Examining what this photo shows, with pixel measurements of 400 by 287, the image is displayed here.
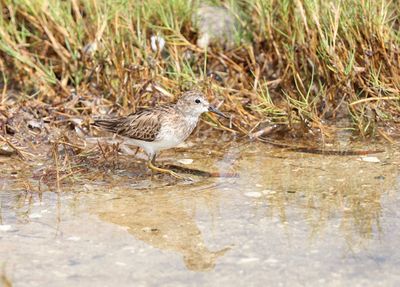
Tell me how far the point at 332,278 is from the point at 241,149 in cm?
289

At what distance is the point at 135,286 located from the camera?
16.3ft

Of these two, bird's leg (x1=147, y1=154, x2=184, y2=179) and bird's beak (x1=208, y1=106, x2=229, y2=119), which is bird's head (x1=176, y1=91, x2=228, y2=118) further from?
bird's leg (x1=147, y1=154, x2=184, y2=179)

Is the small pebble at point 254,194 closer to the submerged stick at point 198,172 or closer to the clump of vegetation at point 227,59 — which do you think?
the submerged stick at point 198,172

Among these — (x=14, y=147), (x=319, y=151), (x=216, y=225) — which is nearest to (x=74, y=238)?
(x=216, y=225)

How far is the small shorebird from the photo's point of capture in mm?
7238

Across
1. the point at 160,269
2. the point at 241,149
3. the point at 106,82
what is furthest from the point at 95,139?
the point at 160,269

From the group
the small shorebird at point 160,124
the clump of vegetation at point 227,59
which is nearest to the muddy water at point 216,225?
the small shorebird at point 160,124

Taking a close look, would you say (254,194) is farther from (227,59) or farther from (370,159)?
(227,59)

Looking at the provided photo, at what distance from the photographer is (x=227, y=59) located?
8.58 metres

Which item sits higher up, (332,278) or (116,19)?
(116,19)

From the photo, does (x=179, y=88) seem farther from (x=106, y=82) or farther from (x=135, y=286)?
(x=135, y=286)

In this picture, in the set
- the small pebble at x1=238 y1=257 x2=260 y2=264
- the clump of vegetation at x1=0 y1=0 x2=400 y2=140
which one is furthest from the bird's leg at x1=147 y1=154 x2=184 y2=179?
the small pebble at x1=238 y1=257 x2=260 y2=264

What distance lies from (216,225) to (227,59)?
2.99 metres

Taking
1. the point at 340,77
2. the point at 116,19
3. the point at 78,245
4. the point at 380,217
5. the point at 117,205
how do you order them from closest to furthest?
the point at 78,245
the point at 380,217
the point at 117,205
the point at 340,77
the point at 116,19
